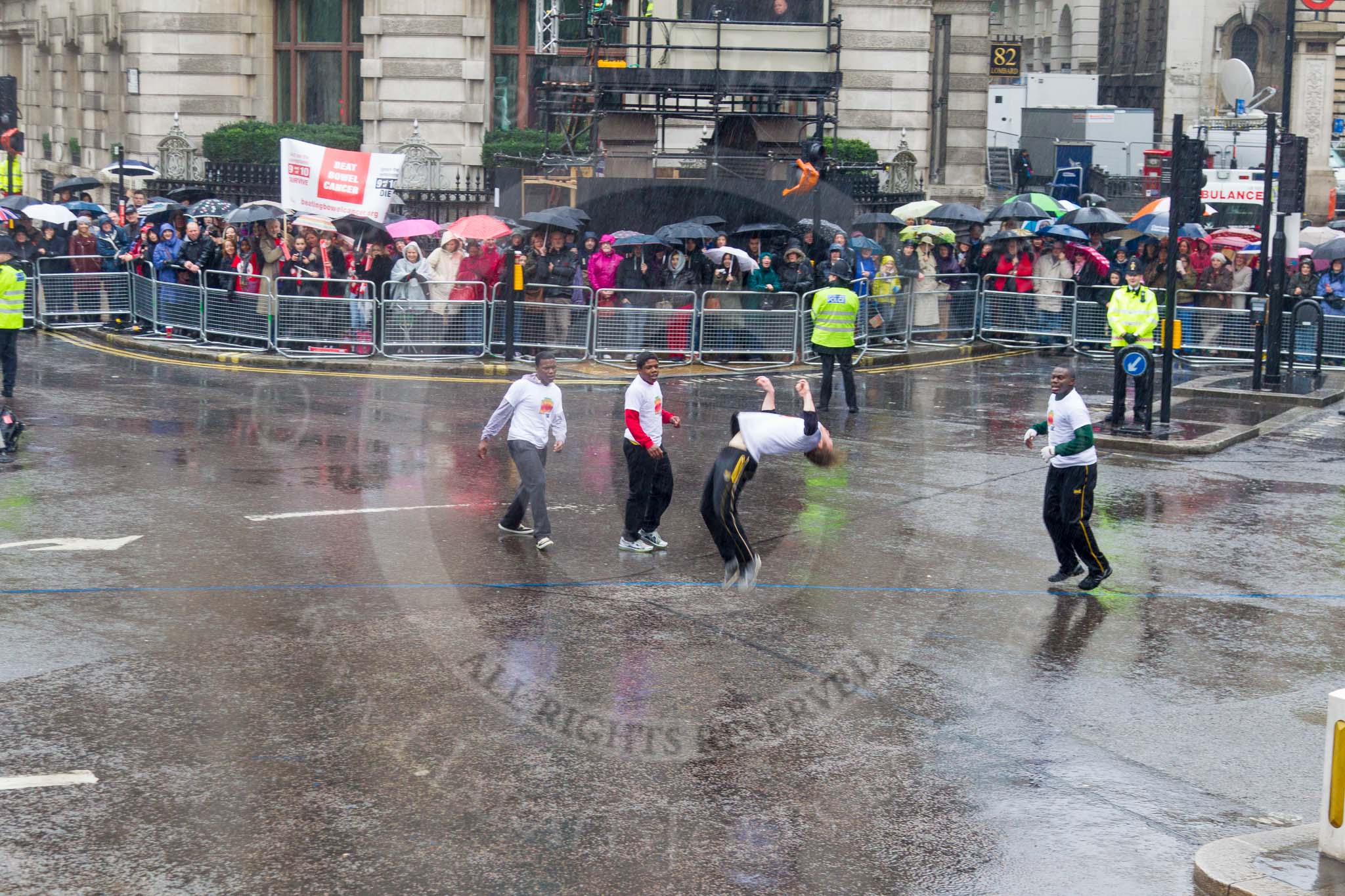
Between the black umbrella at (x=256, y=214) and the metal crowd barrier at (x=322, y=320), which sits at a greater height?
the black umbrella at (x=256, y=214)

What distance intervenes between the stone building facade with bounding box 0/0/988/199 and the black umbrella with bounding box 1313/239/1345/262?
11665 millimetres

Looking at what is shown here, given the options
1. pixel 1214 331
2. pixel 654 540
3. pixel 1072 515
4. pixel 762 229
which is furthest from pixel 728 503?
pixel 1214 331

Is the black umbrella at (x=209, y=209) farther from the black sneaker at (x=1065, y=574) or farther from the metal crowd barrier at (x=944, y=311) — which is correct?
the black sneaker at (x=1065, y=574)

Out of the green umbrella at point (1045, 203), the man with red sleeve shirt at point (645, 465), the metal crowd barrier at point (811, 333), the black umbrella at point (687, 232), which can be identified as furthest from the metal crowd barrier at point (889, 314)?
the man with red sleeve shirt at point (645, 465)

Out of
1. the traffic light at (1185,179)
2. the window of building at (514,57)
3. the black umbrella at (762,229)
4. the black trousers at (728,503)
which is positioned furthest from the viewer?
the window of building at (514,57)

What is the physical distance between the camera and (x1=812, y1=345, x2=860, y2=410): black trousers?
799 inches

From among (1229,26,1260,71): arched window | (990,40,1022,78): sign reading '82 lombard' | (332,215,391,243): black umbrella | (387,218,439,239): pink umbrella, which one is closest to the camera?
(332,215,391,243): black umbrella

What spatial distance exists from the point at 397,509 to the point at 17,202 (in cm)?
1712

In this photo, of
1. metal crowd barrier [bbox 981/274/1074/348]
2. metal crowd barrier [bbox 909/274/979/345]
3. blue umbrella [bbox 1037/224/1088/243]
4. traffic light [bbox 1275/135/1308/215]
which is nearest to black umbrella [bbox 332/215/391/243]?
metal crowd barrier [bbox 909/274/979/345]

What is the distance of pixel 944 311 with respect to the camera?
26.2 metres

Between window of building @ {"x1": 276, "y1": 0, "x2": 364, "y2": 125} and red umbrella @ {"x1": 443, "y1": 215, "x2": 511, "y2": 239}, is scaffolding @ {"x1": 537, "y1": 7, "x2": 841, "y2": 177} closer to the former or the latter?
red umbrella @ {"x1": 443, "y1": 215, "x2": 511, "y2": 239}

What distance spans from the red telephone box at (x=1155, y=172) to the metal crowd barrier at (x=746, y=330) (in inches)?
949

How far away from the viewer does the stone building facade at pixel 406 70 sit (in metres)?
36.6

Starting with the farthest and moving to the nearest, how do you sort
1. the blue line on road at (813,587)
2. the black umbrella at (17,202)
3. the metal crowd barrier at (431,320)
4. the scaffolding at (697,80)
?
the scaffolding at (697,80)
the black umbrella at (17,202)
the metal crowd barrier at (431,320)
the blue line on road at (813,587)
